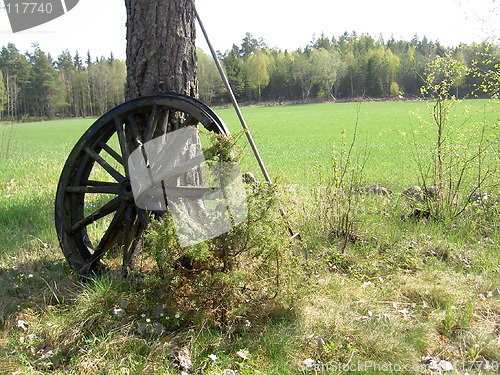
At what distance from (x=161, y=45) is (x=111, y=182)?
1518mm

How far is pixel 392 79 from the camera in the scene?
76.5 meters

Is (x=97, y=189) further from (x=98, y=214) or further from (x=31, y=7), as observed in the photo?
(x=31, y=7)

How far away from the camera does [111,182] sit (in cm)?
409

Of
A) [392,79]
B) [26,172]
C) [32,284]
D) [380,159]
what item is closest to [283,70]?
[392,79]

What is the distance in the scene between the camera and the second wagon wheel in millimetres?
3846

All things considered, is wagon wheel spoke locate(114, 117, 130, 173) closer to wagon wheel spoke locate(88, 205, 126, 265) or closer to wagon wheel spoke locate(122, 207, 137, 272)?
wagon wheel spoke locate(122, 207, 137, 272)

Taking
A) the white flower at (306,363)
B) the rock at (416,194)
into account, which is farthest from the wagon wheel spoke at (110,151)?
the rock at (416,194)

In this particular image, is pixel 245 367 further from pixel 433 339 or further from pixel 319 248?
pixel 319 248

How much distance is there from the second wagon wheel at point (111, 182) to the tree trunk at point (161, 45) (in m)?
0.34

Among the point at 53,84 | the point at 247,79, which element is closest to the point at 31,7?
the point at 53,84

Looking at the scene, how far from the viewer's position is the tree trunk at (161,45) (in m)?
4.16

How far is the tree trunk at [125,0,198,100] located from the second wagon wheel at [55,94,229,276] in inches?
13.6

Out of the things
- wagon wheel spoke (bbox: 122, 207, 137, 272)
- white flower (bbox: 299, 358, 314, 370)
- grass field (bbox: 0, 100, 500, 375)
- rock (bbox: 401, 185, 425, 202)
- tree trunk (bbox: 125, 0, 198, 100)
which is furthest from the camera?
rock (bbox: 401, 185, 425, 202)

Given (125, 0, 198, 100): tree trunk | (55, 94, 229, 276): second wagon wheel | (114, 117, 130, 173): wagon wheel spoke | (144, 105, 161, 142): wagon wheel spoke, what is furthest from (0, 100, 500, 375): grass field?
(125, 0, 198, 100): tree trunk
